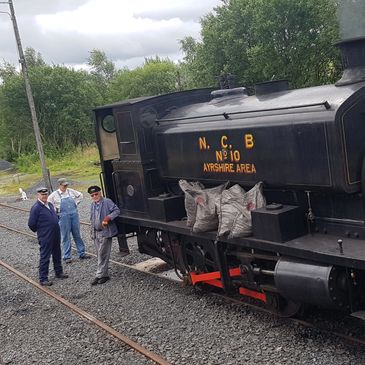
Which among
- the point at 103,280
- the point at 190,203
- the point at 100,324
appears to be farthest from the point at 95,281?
the point at 190,203

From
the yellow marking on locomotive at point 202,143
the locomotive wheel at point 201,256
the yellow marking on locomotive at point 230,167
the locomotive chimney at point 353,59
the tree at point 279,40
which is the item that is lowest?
the locomotive wheel at point 201,256

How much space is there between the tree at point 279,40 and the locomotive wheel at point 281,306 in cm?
1735

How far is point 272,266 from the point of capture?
226 inches

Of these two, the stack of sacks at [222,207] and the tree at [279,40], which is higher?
the tree at [279,40]

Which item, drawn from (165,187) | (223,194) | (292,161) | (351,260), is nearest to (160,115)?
(165,187)

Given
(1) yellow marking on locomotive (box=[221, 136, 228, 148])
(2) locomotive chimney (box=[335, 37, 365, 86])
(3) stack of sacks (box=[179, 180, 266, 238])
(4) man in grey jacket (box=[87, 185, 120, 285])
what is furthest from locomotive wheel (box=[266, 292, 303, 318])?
(4) man in grey jacket (box=[87, 185, 120, 285])

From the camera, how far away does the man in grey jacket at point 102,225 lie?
816cm

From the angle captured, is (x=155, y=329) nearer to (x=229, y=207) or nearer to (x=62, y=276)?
(x=229, y=207)

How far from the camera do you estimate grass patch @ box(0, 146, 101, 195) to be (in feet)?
83.9

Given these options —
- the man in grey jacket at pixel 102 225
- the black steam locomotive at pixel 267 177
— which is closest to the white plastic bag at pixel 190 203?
the black steam locomotive at pixel 267 177

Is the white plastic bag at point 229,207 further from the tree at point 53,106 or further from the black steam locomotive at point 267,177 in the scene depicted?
the tree at point 53,106

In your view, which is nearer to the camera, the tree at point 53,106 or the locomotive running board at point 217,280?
the locomotive running board at point 217,280

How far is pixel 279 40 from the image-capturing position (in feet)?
74.7

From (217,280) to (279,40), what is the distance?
18177 mm
